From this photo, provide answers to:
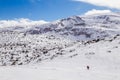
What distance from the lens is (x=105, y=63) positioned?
58.4 m

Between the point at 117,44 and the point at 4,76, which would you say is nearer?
the point at 4,76

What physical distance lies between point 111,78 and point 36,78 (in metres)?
9.75

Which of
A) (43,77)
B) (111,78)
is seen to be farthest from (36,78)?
(111,78)

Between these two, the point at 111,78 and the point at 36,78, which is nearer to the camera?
the point at 36,78

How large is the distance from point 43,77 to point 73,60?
40.5 m

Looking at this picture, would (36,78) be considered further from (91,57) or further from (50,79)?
(91,57)

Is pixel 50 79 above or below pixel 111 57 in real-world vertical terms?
above

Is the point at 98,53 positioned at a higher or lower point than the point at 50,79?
lower

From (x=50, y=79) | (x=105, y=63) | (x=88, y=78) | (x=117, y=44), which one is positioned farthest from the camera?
(x=117, y=44)

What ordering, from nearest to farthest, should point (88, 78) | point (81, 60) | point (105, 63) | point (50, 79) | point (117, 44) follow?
point (50, 79)
point (88, 78)
point (105, 63)
point (81, 60)
point (117, 44)

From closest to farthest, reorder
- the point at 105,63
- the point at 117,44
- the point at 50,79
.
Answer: the point at 50,79 → the point at 105,63 → the point at 117,44

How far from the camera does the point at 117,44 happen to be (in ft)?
244

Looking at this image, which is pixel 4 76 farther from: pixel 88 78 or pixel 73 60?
pixel 73 60

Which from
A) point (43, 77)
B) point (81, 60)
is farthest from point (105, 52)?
point (43, 77)
